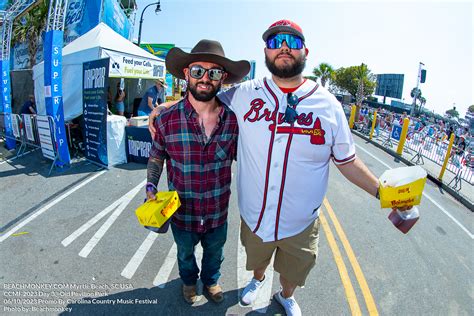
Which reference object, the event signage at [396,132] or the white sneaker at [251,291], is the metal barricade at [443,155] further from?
the white sneaker at [251,291]

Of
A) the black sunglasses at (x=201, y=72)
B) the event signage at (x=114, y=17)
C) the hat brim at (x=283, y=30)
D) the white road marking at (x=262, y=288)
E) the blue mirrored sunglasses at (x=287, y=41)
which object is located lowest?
the white road marking at (x=262, y=288)

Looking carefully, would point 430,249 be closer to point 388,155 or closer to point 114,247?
point 114,247

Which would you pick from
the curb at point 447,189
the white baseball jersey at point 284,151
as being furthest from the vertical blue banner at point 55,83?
the curb at point 447,189

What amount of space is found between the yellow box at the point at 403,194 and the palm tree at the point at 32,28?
18917 mm

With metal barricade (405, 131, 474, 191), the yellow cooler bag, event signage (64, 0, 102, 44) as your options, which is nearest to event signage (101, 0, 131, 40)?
event signage (64, 0, 102, 44)

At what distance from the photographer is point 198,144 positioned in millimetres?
2018

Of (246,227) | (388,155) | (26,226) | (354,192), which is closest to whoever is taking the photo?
(246,227)

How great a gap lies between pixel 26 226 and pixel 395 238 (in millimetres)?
5334

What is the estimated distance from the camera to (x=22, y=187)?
197 inches

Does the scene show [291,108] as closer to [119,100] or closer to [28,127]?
[28,127]

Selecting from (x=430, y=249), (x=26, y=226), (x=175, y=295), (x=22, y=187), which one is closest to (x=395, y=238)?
(x=430, y=249)

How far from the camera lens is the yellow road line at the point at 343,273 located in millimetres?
2596

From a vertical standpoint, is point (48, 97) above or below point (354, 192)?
above

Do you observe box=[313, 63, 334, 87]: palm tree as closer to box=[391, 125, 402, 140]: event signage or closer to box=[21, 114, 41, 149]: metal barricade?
box=[391, 125, 402, 140]: event signage
